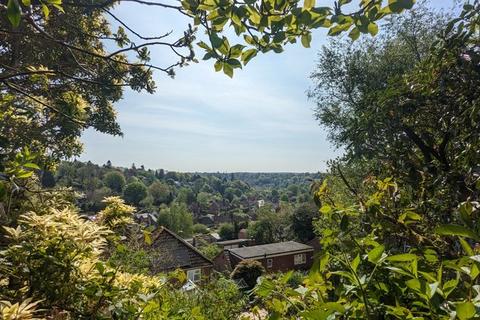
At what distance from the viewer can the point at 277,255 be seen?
33.9 meters

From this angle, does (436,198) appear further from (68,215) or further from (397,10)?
(68,215)

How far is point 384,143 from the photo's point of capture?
360cm

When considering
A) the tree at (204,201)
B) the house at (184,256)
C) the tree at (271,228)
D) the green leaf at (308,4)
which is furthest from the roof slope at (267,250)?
the tree at (204,201)

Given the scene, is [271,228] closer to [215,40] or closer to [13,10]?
[215,40]

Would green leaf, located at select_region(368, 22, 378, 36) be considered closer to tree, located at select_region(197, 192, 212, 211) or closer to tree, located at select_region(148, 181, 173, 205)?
tree, located at select_region(148, 181, 173, 205)

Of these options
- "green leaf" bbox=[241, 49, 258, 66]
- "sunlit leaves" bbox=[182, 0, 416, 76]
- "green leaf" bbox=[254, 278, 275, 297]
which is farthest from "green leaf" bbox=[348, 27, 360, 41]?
"green leaf" bbox=[254, 278, 275, 297]

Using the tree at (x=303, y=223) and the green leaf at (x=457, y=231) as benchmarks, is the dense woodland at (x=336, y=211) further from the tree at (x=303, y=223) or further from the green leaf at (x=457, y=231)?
the tree at (x=303, y=223)

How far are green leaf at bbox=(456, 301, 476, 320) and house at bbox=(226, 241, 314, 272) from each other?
106 ft

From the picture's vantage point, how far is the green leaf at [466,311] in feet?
2.09

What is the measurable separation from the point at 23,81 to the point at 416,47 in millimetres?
14187

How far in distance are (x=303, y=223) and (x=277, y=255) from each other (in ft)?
34.0

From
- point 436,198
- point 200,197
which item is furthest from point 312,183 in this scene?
point 200,197

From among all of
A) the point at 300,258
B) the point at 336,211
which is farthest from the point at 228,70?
the point at 300,258

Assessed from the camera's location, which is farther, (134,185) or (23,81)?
(134,185)
